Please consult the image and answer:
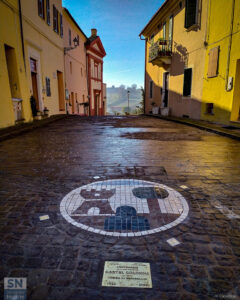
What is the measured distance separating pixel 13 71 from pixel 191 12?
10.8m

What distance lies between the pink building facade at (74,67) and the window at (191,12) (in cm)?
1080

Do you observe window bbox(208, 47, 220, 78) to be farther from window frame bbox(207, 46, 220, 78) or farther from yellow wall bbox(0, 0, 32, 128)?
yellow wall bbox(0, 0, 32, 128)

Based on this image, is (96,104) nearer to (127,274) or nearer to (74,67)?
(74,67)

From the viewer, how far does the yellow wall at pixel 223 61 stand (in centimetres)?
988

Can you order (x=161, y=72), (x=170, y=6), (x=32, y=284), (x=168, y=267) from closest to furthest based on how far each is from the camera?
(x=32, y=284) < (x=168, y=267) < (x=170, y=6) < (x=161, y=72)

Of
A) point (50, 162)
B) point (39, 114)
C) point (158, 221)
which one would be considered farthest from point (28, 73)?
point (158, 221)

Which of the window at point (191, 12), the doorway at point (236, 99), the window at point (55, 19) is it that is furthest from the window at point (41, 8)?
the doorway at point (236, 99)

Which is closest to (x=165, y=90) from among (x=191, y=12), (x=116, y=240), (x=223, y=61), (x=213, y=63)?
(x=191, y=12)

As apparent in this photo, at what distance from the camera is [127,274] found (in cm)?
176

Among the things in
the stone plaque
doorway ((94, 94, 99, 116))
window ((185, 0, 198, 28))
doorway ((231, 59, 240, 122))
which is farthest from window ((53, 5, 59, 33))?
the stone plaque

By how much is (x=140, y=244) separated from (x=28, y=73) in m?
12.9

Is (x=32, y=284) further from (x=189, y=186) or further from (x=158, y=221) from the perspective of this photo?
(x=189, y=186)

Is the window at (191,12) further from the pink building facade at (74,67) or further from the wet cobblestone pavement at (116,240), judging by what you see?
the wet cobblestone pavement at (116,240)

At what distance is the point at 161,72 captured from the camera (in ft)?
63.8
